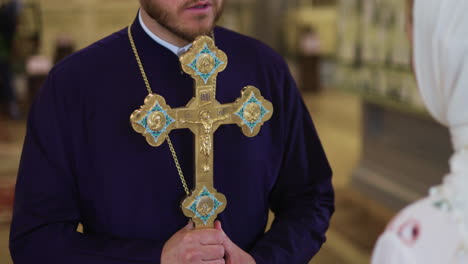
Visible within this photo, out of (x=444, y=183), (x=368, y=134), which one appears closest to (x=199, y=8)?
(x=444, y=183)

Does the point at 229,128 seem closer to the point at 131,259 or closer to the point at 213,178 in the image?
the point at 213,178

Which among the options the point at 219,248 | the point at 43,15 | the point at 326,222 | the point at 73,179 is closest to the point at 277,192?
the point at 326,222

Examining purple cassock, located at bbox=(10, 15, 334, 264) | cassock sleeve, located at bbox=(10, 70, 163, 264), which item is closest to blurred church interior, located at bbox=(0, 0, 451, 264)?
purple cassock, located at bbox=(10, 15, 334, 264)

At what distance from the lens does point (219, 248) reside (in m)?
1.40

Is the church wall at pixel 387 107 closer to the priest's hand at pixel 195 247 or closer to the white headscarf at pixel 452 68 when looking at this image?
the priest's hand at pixel 195 247

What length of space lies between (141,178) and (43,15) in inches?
341

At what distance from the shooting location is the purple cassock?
1.46 m

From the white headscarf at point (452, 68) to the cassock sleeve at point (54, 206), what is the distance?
69 centimetres

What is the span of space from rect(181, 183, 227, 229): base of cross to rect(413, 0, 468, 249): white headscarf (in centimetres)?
53

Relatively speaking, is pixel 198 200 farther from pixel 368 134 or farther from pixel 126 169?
pixel 368 134

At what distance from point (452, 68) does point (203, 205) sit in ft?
1.98

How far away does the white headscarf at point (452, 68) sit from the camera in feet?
3.35

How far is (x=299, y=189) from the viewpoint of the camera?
169cm

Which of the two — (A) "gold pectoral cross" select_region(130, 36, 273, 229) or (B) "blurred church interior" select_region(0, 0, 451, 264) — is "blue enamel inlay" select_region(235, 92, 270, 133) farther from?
(B) "blurred church interior" select_region(0, 0, 451, 264)
